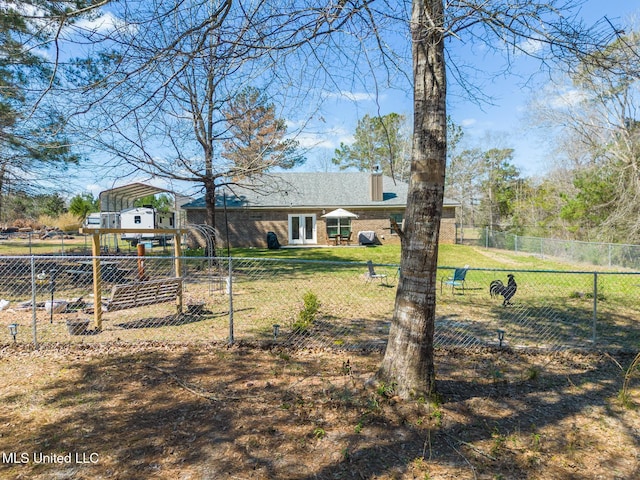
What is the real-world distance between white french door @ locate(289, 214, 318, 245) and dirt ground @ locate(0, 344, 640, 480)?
821 inches

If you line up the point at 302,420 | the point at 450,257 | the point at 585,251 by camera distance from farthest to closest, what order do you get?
1. the point at 450,257
2. the point at 585,251
3. the point at 302,420

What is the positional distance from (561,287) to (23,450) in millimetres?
12861

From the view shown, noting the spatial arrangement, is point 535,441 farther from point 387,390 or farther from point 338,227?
point 338,227

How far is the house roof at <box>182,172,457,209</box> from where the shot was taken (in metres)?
25.4

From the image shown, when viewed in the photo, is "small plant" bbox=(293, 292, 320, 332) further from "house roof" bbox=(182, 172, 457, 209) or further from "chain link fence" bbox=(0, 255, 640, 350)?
"house roof" bbox=(182, 172, 457, 209)

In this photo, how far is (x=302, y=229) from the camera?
26250mm

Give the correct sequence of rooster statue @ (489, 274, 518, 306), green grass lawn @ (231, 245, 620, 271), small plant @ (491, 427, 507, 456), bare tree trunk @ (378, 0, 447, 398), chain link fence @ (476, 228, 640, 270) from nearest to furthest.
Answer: small plant @ (491, 427, 507, 456), bare tree trunk @ (378, 0, 447, 398), rooster statue @ (489, 274, 518, 306), chain link fence @ (476, 228, 640, 270), green grass lawn @ (231, 245, 620, 271)

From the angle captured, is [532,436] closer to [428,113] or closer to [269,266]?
[428,113]

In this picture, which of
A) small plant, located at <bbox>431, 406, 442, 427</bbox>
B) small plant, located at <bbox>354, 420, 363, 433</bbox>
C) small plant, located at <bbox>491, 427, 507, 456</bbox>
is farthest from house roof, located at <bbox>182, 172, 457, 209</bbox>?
small plant, located at <bbox>491, 427, 507, 456</bbox>

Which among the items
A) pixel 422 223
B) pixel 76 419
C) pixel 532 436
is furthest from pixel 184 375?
pixel 532 436

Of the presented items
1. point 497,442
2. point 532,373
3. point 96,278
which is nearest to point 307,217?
point 96,278

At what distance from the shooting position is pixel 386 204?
84.5ft

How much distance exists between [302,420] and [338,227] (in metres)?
22.7

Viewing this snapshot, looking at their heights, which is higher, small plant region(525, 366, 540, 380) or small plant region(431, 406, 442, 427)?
small plant region(431, 406, 442, 427)
